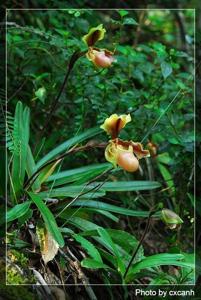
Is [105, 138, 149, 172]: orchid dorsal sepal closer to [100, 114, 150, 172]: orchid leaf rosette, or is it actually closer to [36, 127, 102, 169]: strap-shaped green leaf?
[100, 114, 150, 172]: orchid leaf rosette

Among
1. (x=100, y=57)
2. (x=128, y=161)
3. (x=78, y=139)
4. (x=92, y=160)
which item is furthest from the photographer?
(x=92, y=160)

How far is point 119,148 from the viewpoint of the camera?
6.31 ft

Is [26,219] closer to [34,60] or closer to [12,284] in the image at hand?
[12,284]

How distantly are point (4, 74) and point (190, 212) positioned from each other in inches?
50.2

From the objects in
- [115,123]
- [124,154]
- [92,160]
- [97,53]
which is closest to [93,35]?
[97,53]

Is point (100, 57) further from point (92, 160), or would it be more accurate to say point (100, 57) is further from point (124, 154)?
point (92, 160)

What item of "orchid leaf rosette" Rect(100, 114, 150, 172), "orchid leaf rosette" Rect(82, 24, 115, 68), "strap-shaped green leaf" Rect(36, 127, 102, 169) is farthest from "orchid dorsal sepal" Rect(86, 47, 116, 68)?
"strap-shaped green leaf" Rect(36, 127, 102, 169)

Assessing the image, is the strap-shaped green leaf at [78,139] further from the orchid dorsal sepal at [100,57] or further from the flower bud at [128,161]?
the flower bud at [128,161]

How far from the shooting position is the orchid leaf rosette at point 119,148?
189cm

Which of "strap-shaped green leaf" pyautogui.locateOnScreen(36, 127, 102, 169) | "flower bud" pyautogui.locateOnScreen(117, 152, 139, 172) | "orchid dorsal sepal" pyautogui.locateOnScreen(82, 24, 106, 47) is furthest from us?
"strap-shaped green leaf" pyautogui.locateOnScreen(36, 127, 102, 169)

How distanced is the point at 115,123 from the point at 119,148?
0.33 feet

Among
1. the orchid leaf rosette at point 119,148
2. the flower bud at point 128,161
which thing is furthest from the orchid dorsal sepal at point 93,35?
the flower bud at point 128,161

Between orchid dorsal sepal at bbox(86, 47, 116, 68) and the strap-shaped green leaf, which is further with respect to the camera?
the strap-shaped green leaf

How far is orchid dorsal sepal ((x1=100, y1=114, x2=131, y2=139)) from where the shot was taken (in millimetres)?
1935
